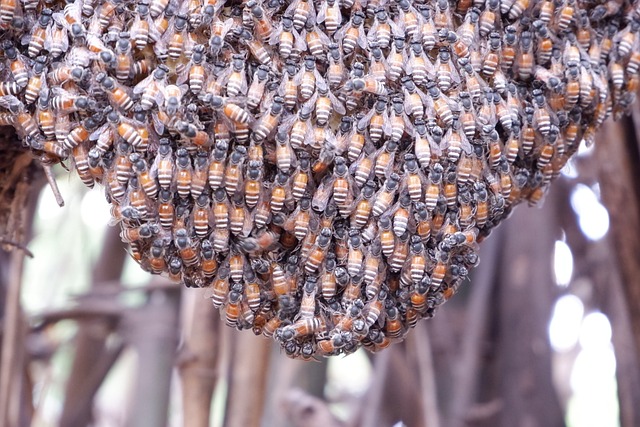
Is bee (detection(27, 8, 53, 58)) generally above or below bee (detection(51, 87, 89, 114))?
above

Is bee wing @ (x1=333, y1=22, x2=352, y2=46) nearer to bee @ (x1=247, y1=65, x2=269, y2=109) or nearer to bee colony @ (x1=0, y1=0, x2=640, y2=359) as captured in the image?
bee colony @ (x1=0, y1=0, x2=640, y2=359)

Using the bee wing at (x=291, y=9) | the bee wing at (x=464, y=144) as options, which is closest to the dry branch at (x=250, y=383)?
the bee wing at (x=464, y=144)

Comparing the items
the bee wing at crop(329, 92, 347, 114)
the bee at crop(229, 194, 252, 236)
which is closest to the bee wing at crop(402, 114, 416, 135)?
the bee wing at crop(329, 92, 347, 114)

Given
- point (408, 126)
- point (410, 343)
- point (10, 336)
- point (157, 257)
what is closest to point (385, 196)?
point (408, 126)

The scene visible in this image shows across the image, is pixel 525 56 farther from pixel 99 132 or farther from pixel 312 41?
pixel 99 132

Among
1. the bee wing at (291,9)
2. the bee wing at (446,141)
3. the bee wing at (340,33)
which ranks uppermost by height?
the bee wing at (291,9)

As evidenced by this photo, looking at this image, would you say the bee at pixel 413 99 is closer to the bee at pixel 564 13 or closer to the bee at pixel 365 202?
the bee at pixel 365 202

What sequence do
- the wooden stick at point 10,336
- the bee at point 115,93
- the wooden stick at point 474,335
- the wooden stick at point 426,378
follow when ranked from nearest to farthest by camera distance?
the bee at point 115,93 < the wooden stick at point 10,336 < the wooden stick at point 426,378 < the wooden stick at point 474,335
